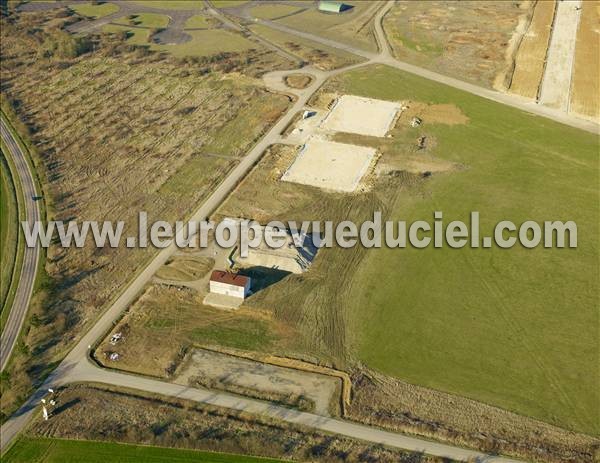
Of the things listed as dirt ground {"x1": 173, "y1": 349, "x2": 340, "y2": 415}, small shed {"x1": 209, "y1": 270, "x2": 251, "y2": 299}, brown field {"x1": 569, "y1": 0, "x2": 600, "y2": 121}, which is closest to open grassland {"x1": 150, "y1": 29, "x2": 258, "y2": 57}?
brown field {"x1": 569, "y1": 0, "x2": 600, "y2": 121}

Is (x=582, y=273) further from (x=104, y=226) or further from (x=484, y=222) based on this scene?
(x=104, y=226)

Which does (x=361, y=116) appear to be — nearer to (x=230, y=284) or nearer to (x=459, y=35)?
(x=459, y=35)

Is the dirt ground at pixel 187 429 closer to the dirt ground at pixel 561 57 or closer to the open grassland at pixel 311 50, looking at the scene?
the dirt ground at pixel 561 57

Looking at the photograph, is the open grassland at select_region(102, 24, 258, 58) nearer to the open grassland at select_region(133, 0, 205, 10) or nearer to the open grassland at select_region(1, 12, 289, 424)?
the open grassland at select_region(1, 12, 289, 424)

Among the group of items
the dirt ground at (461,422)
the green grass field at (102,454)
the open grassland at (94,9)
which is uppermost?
the open grassland at (94,9)

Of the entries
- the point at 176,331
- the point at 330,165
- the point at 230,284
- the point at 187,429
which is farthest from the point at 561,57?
the point at 187,429

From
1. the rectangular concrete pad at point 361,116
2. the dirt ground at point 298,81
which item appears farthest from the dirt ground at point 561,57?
the dirt ground at point 298,81
